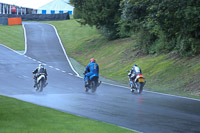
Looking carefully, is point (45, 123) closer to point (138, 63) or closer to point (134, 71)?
point (134, 71)

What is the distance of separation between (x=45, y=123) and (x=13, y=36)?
147ft

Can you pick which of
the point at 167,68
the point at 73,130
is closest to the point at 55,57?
the point at 167,68

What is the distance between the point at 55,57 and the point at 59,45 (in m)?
8.21

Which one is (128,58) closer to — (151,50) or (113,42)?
(151,50)

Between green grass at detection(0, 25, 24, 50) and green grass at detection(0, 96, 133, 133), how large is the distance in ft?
113

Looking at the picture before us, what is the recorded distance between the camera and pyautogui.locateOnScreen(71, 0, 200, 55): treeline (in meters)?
21.5

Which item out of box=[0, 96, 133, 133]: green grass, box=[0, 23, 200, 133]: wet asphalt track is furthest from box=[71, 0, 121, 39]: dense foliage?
box=[0, 96, 133, 133]: green grass

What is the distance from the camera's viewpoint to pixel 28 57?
39344mm

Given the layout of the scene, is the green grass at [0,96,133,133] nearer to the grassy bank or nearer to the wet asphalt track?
the wet asphalt track

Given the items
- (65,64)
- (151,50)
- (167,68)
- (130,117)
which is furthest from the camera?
(65,64)

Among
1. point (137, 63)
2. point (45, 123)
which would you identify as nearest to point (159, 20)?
point (137, 63)

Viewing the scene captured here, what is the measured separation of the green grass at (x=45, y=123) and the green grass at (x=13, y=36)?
34.5 m

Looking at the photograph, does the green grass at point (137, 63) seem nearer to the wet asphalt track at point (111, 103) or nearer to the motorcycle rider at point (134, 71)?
the motorcycle rider at point (134, 71)

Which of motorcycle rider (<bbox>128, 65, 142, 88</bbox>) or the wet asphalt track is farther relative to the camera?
motorcycle rider (<bbox>128, 65, 142, 88</bbox>)
